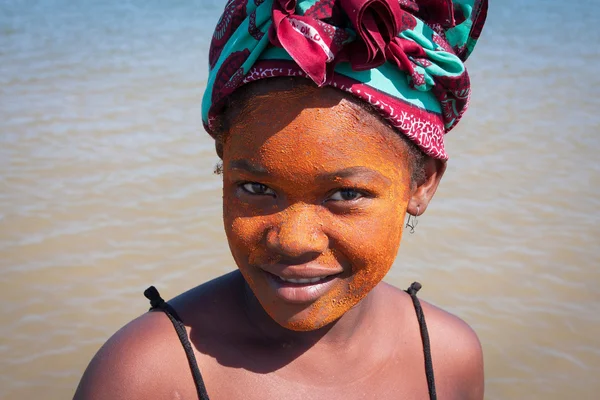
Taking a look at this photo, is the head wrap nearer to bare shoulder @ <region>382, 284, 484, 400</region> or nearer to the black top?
the black top

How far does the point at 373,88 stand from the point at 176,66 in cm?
745

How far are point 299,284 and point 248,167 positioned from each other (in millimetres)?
332

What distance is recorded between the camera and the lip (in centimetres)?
189

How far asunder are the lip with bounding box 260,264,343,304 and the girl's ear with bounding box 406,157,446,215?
345mm

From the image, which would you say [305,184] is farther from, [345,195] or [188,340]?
[188,340]

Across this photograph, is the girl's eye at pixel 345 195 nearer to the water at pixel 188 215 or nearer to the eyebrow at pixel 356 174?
the eyebrow at pixel 356 174

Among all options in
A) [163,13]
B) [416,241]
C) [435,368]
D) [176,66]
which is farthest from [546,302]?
[163,13]

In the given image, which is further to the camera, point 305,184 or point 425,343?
point 425,343

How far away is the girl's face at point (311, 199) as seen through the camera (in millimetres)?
1806

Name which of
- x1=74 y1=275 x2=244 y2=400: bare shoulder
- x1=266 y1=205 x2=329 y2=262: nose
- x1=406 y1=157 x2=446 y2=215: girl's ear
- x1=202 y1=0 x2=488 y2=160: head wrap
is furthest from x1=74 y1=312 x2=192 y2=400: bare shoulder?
x1=406 y1=157 x2=446 y2=215: girl's ear

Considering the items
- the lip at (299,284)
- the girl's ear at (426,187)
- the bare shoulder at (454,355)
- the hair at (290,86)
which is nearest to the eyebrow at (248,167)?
the hair at (290,86)

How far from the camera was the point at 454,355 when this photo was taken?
2543 millimetres

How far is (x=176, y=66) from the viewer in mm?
8953

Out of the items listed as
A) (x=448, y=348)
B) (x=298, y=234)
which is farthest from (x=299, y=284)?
(x=448, y=348)
